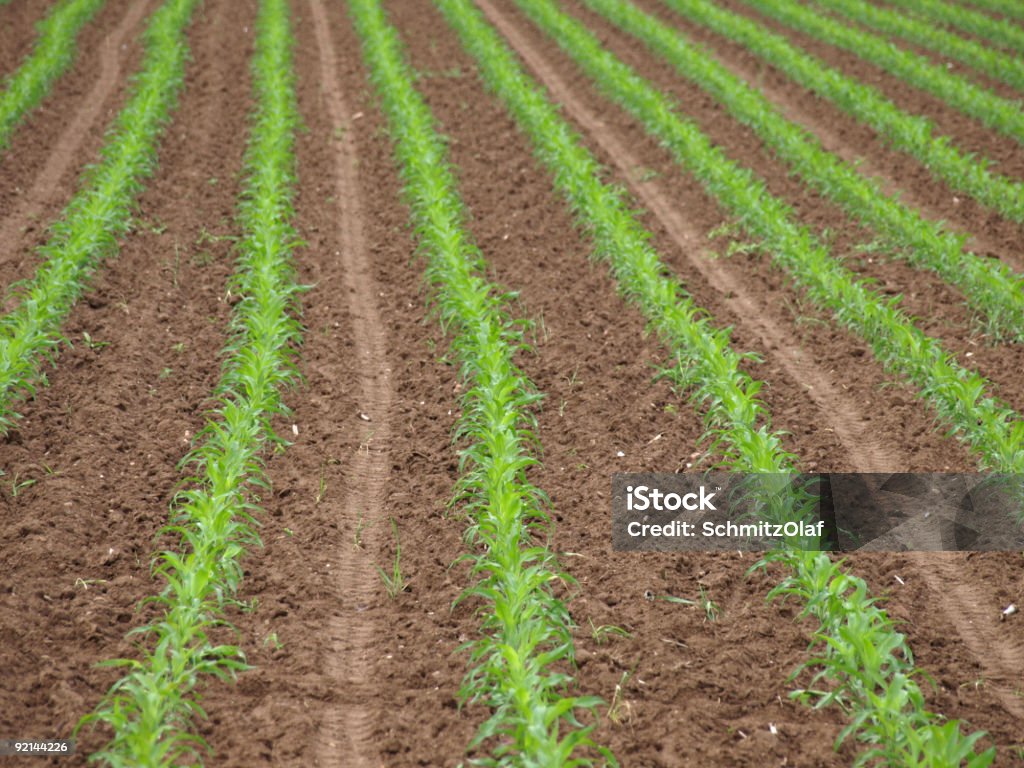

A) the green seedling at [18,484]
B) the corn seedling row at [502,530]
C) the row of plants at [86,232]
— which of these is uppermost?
the row of plants at [86,232]

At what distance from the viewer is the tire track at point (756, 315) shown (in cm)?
670

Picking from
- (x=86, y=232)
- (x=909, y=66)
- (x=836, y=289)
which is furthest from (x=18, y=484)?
(x=909, y=66)

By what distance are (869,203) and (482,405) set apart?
5.94m

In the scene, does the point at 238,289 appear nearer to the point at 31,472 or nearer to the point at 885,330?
the point at 31,472

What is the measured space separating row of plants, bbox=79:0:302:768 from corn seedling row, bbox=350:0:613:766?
1.25 metres

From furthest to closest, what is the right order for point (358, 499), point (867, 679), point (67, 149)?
point (67, 149) → point (358, 499) → point (867, 679)

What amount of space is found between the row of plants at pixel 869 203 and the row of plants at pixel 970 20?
5.81 meters

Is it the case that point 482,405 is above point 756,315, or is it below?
above

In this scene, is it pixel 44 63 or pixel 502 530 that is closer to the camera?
pixel 502 530

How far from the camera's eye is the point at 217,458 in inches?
241

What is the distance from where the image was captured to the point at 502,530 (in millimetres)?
5289

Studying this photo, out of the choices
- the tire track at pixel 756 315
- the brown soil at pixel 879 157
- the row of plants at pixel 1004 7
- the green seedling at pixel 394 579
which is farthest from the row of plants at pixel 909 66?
the green seedling at pixel 394 579

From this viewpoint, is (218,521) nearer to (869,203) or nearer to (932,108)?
(869,203)

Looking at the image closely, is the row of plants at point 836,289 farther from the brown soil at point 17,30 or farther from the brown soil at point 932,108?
the brown soil at point 17,30
